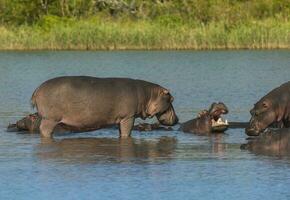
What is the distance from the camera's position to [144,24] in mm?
38812

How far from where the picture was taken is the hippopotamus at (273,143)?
1241 cm

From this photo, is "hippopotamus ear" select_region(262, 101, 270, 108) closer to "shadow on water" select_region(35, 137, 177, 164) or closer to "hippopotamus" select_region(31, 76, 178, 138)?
"shadow on water" select_region(35, 137, 177, 164)

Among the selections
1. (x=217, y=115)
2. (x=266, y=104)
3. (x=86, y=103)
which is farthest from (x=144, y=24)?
(x=266, y=104)

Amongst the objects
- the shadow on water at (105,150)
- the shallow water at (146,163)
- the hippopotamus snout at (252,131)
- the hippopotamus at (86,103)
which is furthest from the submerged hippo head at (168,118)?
the hippopotamus snout at (252,131)

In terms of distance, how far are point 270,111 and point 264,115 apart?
3.5 inches

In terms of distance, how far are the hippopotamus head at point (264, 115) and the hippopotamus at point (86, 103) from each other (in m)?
1.58

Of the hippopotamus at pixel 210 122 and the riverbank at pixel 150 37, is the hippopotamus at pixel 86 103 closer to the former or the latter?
the hippopotamus at pixel 210 122

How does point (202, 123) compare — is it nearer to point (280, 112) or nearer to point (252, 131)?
point (252, 131)

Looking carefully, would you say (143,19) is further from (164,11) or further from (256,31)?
(256,31)

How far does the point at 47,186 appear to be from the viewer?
10.4 m

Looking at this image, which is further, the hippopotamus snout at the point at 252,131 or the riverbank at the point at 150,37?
the riverbank at the point at 150,37

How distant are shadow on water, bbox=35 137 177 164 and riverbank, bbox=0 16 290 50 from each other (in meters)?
20.9

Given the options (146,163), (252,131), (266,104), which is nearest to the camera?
(146,163)

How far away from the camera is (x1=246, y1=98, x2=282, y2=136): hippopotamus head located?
13.5 meters
